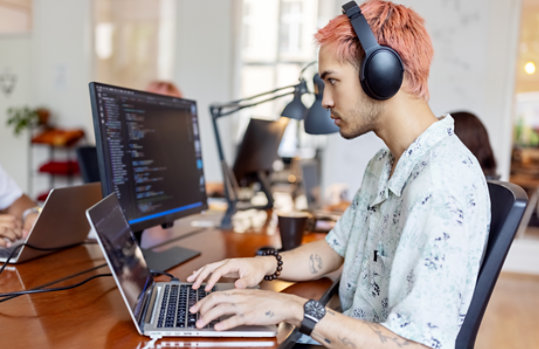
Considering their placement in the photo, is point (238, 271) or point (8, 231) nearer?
point (238, 271)

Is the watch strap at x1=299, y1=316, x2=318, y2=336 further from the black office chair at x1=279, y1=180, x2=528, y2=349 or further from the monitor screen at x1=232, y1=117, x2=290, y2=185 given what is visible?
the monitor screen at x1=232, y1=117, x2=290, y2=185

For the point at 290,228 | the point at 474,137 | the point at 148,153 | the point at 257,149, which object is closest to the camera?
the point at 148,153

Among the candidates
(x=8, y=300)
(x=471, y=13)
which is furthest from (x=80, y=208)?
(x=471, y=13)

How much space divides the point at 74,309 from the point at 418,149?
0.71 meters

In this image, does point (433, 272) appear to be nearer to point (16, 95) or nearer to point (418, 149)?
point (418, 149)

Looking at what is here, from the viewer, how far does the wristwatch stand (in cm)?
81

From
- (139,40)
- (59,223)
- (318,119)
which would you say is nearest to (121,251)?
(59,223)

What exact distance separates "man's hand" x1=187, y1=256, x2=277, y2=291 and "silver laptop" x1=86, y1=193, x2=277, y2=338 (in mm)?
28

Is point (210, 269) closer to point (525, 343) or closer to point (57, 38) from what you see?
point (525, 343)

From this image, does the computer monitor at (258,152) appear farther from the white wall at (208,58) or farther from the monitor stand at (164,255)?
the white wall at (208,58)

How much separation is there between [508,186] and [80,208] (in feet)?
3.44

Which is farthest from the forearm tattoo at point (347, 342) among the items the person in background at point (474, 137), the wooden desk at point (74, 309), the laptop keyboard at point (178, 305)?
the person in background at point (474, 137)

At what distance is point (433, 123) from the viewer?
37.3 inches

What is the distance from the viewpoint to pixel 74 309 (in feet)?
2.91
